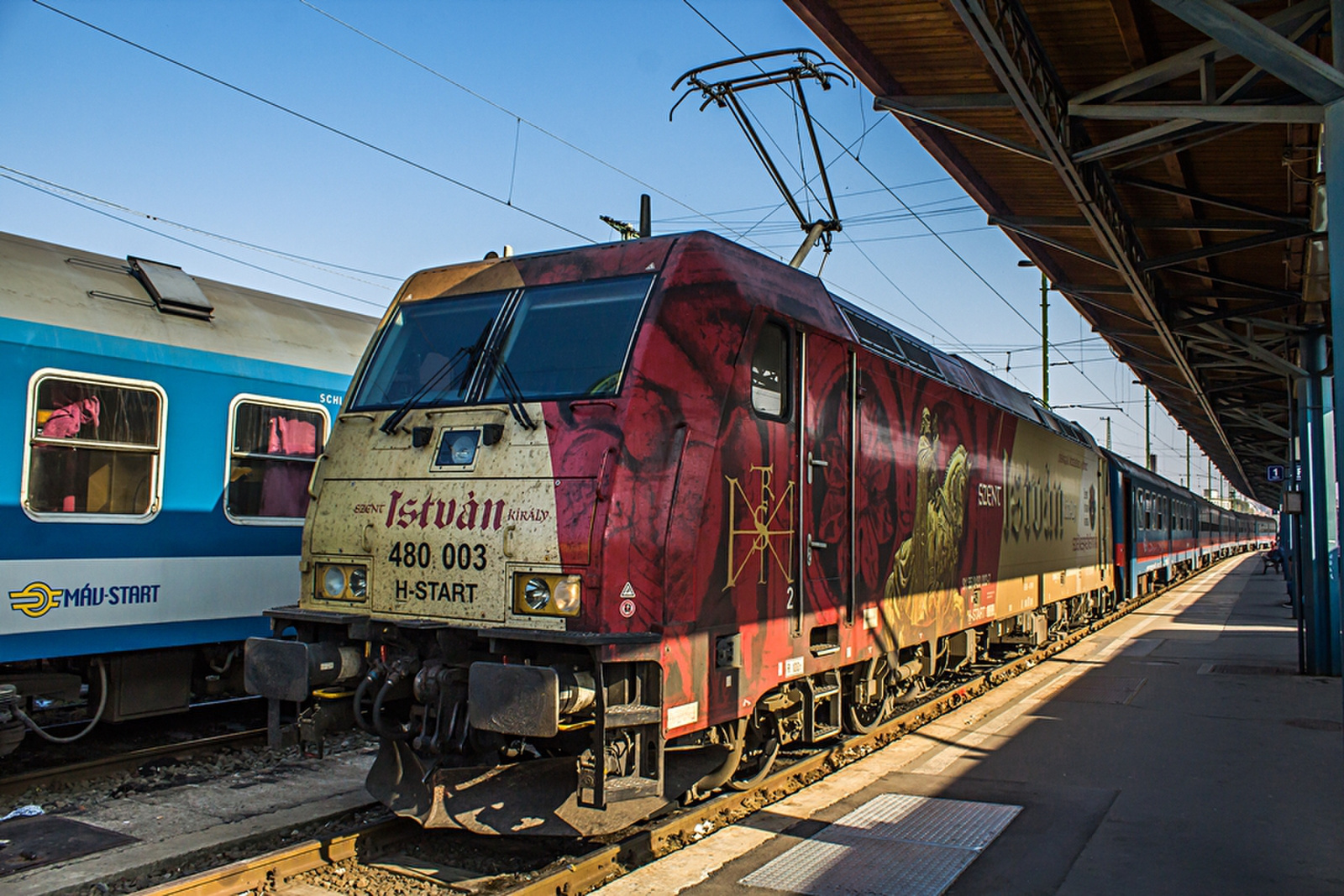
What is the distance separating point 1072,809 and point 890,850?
1735 millimetres

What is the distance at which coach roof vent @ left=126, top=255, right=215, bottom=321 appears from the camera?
8672mm

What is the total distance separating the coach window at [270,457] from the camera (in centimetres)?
886

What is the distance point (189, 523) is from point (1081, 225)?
8464 mm

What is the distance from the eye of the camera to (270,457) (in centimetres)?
922

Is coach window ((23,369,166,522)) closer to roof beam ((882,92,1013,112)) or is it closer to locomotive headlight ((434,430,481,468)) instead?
locomotive headlight ((434,430,481,468))

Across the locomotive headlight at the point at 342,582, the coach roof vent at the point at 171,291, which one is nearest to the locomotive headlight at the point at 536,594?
the locomotive headlight at the point at 342,582

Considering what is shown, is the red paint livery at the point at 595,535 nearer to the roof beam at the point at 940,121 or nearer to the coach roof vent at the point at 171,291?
the roof beam at the point at 940,121

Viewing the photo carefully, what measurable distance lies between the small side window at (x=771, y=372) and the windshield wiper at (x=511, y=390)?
1.34m

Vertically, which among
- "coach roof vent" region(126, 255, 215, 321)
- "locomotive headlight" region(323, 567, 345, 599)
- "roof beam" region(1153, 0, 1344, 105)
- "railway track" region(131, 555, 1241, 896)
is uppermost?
"roof beam" region(1153, 0, 1344, 105)

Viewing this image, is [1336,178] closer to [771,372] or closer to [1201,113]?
[1201,113]

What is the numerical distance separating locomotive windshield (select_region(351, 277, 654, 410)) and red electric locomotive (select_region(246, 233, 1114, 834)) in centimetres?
2

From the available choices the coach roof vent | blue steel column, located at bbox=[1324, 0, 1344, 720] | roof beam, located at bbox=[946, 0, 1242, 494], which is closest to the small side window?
roof beam, located at bbox=[946, 0, 1242, 494]

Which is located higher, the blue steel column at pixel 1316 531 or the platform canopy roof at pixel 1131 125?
the platform canopy roof at pixel 1131 125

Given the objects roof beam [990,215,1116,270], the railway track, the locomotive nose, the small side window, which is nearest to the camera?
the railway track
